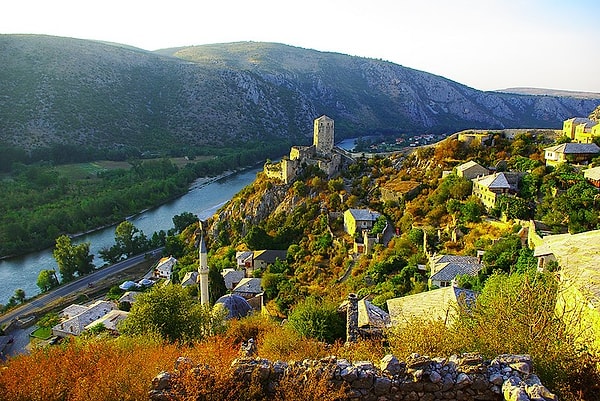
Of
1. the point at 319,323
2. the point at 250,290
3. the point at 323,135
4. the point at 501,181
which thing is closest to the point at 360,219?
the point at 250,290

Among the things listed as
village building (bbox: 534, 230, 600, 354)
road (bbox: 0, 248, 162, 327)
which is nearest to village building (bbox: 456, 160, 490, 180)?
village building (bbox: 534, 230, 600, 354)

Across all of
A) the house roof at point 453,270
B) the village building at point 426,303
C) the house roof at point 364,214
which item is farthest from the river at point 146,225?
the village building at point 426,303

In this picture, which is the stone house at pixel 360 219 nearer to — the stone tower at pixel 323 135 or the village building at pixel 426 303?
the stone tower at pixel 323 135

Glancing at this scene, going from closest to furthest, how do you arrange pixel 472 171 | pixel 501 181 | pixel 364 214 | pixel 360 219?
pixel 501 181
pixel 472 171
pixel 360 219
pixel 364 214

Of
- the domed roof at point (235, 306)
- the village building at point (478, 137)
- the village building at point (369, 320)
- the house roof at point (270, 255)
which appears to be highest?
the village building at point (478, 137)

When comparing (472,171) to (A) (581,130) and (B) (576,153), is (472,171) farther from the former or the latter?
(A) (581,130)

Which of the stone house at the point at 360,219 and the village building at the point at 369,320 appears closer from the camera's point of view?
the village building at the point at 369,320

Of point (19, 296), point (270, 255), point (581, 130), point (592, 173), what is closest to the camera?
point (592, 173)

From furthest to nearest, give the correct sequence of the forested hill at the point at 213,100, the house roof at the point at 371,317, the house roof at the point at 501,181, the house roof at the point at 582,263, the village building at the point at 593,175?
the forested hill at the point at 213,100 < the house roof at the point at 501,181 < the village building at the point at 593,175 < the house roof at the point at 371,317 < the house roof at the point at 582,263
